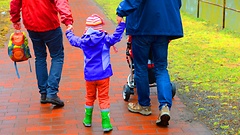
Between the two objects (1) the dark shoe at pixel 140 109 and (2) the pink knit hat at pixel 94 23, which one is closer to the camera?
(2) the pink knit hat at pixel 94 23

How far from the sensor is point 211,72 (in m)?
7.27

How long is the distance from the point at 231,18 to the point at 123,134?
26.7 feet

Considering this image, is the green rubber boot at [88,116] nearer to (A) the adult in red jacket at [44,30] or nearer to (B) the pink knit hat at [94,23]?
(A) the adult in red jacket at [44,30]

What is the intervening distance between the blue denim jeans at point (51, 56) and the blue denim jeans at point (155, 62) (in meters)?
1.12

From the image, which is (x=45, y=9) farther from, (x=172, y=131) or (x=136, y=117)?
(x=172, y=131)

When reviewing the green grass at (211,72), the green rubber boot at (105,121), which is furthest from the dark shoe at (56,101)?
the green grass at (211,72)

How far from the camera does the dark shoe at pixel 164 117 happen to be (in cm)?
496

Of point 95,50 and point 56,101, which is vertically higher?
point 95,50

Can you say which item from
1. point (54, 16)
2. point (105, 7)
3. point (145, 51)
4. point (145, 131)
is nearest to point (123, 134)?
point (145, 131)

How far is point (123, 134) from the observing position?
4.88 m

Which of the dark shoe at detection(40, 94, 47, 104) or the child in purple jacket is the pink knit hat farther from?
the dark shoe at detection(40, 94, 47, 104)

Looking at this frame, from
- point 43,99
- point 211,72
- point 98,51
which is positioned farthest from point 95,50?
point 211,72

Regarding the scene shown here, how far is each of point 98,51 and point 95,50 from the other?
0.04m

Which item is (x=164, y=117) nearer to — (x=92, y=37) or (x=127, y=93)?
(x=127, y=93)
